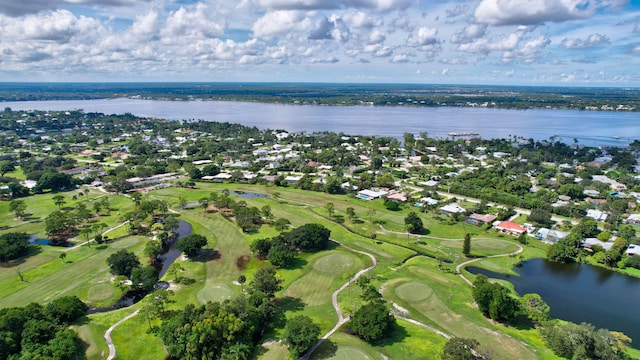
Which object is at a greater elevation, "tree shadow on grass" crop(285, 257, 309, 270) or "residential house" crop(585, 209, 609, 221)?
"residential house" crop(585, 209, 609, 221)

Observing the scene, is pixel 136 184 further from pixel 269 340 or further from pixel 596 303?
pixel 596 303

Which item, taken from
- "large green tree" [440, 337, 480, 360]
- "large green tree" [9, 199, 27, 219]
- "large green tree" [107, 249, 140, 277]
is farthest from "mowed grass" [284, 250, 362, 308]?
"large green tree" [9, 199, 27, 219]

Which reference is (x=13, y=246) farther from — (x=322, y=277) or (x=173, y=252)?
(x=322, y=277)

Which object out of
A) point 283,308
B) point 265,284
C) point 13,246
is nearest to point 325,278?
point 283,308

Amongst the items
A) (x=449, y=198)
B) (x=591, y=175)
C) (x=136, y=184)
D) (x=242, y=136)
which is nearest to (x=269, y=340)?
(x=449, y=198)

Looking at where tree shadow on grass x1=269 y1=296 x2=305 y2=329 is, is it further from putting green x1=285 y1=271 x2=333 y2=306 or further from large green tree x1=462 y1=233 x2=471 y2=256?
large green tree x1=462 y1=233 x2=471 y2=256

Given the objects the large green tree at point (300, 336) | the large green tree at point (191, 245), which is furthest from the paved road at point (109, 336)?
the large green tree at point (300, 336)

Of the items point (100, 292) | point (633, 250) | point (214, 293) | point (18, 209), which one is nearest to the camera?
point (214, 293)
